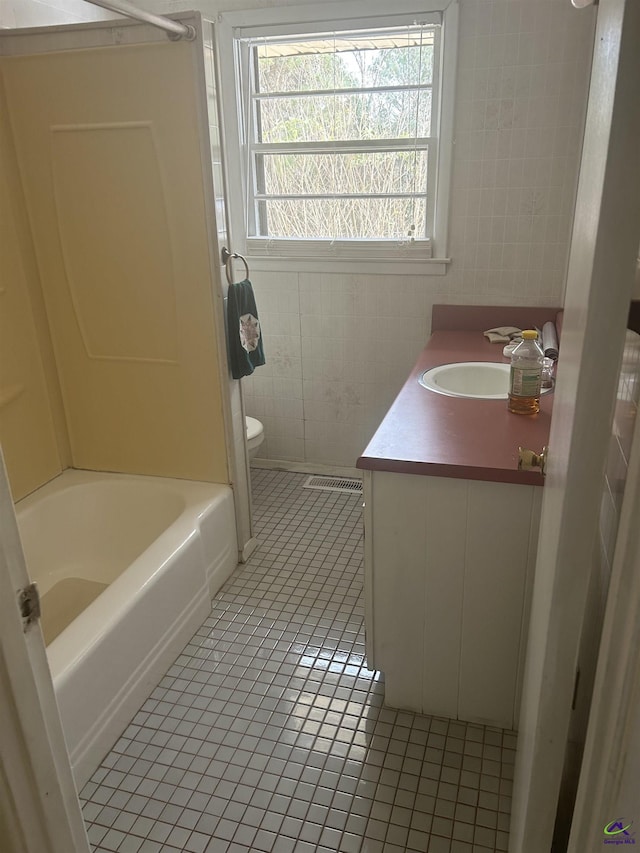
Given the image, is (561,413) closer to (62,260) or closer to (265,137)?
(62,260)

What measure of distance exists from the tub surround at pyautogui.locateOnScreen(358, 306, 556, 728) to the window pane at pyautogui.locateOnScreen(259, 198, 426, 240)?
1327 mm

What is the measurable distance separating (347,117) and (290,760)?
2528mm

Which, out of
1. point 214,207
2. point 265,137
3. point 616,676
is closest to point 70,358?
point 214,207

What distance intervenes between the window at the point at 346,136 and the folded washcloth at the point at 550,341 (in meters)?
0.59

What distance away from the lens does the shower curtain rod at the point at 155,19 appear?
1595 millimetres

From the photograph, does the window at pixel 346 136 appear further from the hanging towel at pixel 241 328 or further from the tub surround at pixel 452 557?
the tub surround at pixel 452 557

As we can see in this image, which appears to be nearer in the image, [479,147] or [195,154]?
[195,154]

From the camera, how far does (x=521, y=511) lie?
1563 mm

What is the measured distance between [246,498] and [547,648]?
187 centimetres

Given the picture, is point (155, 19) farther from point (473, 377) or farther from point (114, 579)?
point (114, 579)

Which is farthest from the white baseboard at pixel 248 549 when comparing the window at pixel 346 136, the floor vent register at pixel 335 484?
the window at pixel 346 136

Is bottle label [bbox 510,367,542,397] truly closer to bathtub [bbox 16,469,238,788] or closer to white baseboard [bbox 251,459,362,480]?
bathtub [bbox 16,469,238,788]

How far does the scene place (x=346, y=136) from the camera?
286 cm
